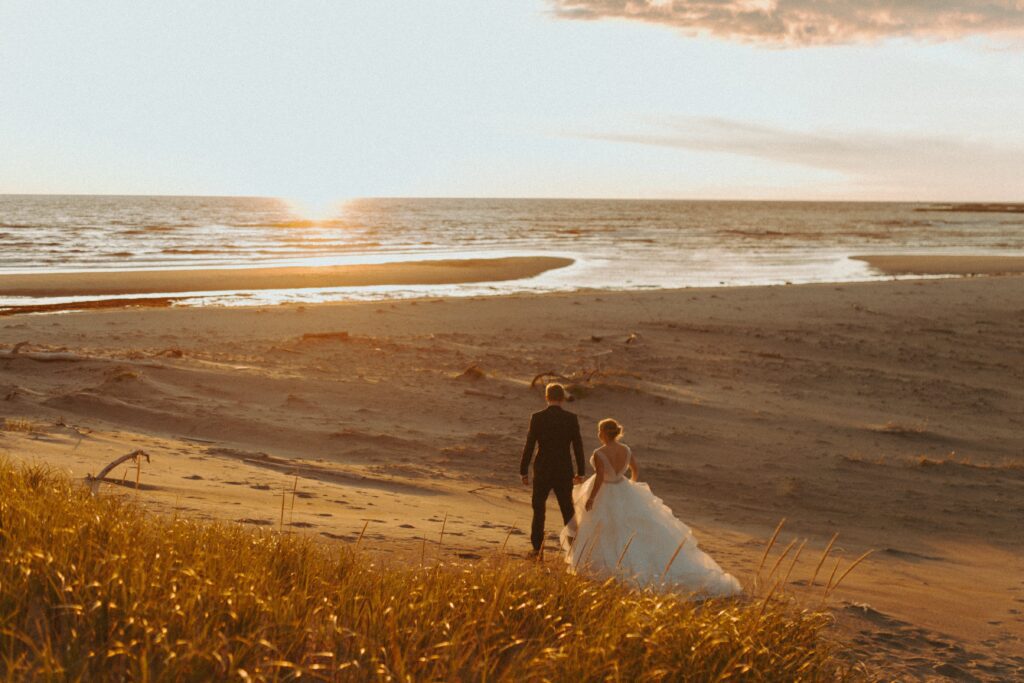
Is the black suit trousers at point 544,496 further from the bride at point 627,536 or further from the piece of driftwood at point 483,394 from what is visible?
the piece of driftwood at point 483,394

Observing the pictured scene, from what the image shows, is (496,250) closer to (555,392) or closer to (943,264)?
(943,264)

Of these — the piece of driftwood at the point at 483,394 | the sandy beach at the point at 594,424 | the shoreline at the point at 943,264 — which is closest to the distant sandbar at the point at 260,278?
the sandy beach at the point at 594,424

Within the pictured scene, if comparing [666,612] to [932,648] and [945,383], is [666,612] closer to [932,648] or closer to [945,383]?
[932,648]

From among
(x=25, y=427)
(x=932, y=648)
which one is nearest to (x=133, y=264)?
(x=25, y=427)

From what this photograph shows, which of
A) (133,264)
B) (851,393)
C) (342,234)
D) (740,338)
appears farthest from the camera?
(342,234)

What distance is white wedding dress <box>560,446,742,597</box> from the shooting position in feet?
22.7

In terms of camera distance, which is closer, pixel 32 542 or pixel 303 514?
pixel 32 542

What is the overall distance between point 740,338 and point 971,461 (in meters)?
8.39

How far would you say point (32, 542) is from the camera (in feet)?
16.6

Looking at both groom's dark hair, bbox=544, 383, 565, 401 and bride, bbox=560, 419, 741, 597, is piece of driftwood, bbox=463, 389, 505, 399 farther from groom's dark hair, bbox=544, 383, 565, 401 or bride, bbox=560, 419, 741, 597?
bride, bbox=560, 419, 741, 597

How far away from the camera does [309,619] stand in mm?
4629

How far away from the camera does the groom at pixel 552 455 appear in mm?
7938

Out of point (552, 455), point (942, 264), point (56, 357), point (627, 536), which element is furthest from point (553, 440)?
point (942, 264)

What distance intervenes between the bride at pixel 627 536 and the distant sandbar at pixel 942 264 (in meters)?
40.7
